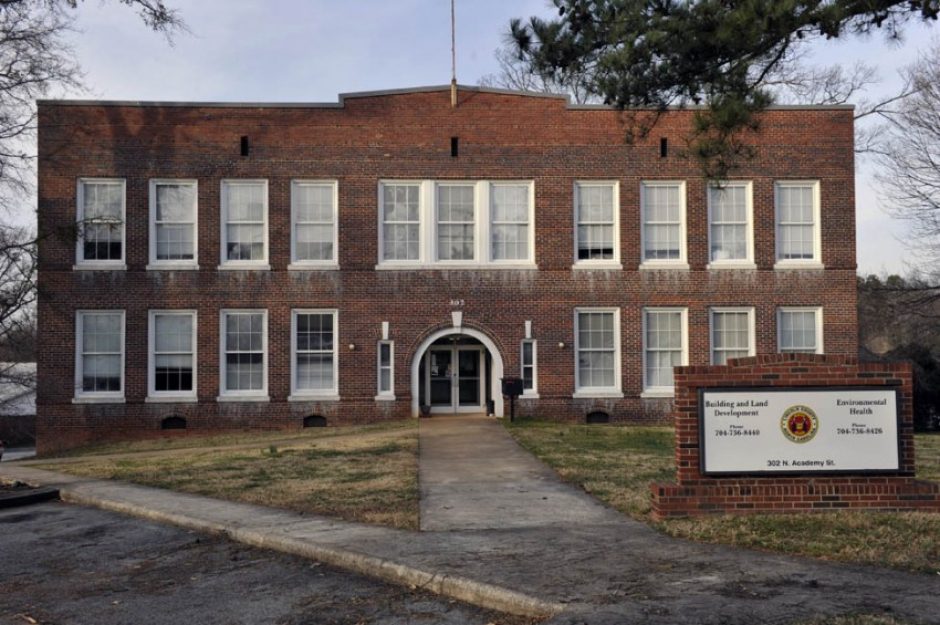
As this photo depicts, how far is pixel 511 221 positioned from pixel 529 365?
3.98 meters

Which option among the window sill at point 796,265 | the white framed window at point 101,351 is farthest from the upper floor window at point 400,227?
the window sill at point 796,265

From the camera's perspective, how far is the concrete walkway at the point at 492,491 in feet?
32.4

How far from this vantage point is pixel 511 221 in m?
24.9

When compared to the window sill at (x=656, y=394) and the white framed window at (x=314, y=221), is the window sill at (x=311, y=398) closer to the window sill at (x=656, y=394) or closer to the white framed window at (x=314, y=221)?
the white framed window at (x=314, y=221)

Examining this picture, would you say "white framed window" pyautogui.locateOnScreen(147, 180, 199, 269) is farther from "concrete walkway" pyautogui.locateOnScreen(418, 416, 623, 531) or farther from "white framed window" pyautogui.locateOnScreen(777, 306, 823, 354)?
"white framed window" pyautogui.locateOnScreen(777, 306, 823, 354)

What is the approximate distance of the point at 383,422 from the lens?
24.2m

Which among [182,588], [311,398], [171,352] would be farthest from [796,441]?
[171,352]

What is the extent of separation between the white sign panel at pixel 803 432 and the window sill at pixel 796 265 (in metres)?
16.2

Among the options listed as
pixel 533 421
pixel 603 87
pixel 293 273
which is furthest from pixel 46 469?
pixel 603 87

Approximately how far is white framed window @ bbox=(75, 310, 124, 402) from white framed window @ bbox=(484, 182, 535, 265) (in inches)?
408

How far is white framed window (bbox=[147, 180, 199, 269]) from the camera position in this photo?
971 inches

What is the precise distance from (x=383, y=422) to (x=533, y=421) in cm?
401

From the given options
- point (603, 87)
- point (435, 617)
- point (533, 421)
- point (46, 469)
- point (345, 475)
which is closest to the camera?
point (435, 617)

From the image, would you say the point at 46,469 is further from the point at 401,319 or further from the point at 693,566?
the point at 693,566
